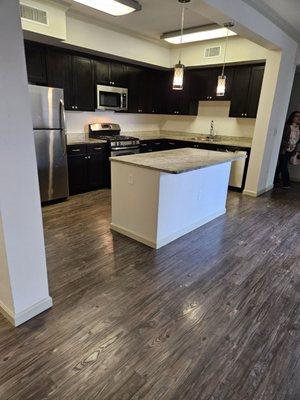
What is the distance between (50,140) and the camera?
396 centimetres

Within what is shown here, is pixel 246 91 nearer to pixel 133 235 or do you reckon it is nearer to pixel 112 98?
pixel 112 98

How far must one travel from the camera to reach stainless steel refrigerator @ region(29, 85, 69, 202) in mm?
3713

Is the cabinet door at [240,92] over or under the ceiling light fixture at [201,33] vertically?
under

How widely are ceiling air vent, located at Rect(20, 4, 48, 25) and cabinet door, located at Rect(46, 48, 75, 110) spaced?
0.64m

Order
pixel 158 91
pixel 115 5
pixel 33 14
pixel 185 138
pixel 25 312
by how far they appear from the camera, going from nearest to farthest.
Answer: pixel 25 312
pixel 115 5
pixel 33 14
pixel 185 138
pixel 158 91

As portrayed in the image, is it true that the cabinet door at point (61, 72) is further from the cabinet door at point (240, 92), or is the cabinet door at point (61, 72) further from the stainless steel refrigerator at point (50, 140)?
the cabinet door at point (240, 92)

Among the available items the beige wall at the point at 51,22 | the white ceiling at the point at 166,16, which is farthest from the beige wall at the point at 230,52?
the beige wall at the point at 51,22

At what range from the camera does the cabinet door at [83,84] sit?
460 centimetres

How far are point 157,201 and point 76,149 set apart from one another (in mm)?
2307

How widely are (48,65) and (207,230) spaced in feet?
11.5

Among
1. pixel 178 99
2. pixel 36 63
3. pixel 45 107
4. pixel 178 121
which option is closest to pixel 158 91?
pixel 178 99

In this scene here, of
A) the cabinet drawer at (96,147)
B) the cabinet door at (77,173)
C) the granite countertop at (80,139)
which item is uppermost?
the granite countertop at (80,139)

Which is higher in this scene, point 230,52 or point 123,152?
point 230,52

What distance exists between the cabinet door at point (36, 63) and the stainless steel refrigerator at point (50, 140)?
555 millimetres
